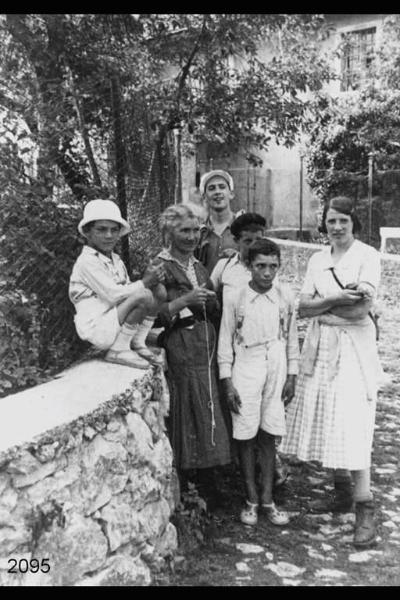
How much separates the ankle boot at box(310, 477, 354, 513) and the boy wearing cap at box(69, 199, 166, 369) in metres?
1.48

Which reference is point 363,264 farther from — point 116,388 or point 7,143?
point 7,143

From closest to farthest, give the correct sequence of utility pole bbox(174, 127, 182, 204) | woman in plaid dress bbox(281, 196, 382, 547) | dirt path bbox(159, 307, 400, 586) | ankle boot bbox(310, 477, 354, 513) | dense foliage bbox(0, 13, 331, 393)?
dirt path bbox(159, 307, 400, 586) < dense foliage bbox(0, 13, 331, 393) < woman in plaid dress bbox(281, 196, 382, 547) < ankle boot bbox(310, 477, 354, 513) < utility pole bbox(174, 127, 182, 204)

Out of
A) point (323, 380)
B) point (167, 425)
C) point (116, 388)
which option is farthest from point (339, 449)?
point (116, 388)

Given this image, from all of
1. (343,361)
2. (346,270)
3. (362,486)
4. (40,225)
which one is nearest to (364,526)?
(362,486)

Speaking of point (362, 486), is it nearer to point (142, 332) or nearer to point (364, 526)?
point (364, 526)

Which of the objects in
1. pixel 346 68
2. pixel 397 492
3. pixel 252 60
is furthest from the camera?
pixel 346 68

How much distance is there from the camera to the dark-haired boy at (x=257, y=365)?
3.97 meters

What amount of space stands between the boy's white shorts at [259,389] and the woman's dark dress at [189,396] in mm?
144

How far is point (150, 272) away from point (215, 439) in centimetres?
103

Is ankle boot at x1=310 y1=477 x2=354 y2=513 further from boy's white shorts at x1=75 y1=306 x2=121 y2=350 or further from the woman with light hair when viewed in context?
boy's white shorts at x1=75 y1=306 x2=121 y2=350

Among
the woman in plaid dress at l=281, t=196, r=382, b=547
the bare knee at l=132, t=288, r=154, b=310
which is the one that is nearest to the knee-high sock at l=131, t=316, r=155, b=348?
the bare knee at l=132, t=288, r=154, b=310

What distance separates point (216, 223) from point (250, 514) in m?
1.94

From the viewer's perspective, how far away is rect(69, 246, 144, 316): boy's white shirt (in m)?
3.56

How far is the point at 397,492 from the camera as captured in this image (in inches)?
179
